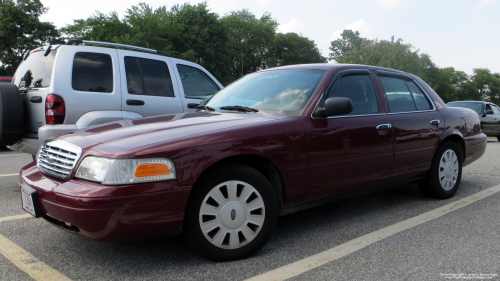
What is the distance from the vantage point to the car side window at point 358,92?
12.6ft

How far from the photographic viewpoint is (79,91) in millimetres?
5227

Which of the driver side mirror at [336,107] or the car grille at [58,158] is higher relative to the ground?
the driver side mirror at [336,107]

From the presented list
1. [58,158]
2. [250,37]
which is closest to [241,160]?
[58,158]

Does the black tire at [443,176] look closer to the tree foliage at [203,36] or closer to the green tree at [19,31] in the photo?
the tree foliage at [203,36]

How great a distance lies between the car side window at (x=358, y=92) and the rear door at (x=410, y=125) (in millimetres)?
222

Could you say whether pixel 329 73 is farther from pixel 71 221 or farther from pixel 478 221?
pixel 71 221

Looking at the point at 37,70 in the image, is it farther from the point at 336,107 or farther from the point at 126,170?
the point at 336,107

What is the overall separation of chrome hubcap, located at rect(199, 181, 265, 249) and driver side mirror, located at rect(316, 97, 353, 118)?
0.94 meters

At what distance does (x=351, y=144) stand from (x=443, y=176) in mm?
1737

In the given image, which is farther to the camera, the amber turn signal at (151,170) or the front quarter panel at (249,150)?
the front quarter panel at (249,150)

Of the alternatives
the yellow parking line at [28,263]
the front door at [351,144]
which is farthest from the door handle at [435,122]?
the yellow parking line at [28,263]

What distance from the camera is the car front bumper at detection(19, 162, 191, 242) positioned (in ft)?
8.11

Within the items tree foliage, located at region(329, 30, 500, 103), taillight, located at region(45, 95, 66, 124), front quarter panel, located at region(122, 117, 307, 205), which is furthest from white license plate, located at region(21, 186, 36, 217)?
tree foliage, located at region(329, 30, 500, 103)

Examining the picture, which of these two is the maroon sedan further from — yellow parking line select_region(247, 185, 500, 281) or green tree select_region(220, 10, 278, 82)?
green tree select_region(220, 10, 278, 82)
